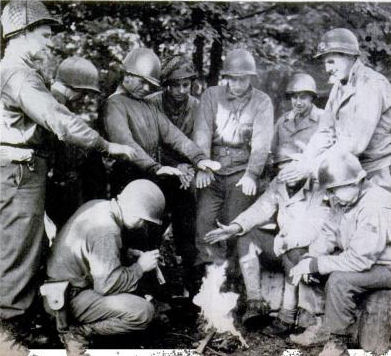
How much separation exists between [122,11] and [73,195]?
5.97ft

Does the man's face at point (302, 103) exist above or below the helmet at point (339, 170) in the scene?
above

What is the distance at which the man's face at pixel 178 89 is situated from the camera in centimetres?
626

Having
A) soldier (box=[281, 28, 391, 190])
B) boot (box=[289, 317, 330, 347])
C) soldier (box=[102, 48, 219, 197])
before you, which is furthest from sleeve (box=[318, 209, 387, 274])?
soldier (box=[102, 48, 219, 197])

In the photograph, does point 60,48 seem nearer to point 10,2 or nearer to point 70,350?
point 10,2

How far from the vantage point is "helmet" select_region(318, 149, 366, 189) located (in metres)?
5.89

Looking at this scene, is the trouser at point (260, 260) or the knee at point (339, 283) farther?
the trouser at point (260, 260)

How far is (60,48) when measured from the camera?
6.23 m

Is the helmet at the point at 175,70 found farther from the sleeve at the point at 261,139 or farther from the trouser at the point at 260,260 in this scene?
the trouser at the point at 260,260

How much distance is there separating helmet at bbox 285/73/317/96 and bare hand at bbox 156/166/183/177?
4.19ft

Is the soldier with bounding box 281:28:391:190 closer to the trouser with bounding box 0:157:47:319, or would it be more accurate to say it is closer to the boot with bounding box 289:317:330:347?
the boot with bounding box 289:317:330:347

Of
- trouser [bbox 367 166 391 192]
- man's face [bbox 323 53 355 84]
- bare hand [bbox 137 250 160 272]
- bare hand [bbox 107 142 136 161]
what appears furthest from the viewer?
man's face [bbox 323 53 355 84]

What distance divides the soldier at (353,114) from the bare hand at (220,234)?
68cm

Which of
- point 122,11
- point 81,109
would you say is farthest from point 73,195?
point 122,11

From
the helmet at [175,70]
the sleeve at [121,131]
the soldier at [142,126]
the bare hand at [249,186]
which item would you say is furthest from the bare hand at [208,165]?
the helmet at [175,70]
